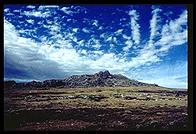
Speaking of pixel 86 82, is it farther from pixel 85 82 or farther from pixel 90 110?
pixel 90 110

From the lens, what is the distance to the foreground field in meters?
6.95

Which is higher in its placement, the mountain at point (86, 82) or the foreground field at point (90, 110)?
the mountain at point (86, 82)

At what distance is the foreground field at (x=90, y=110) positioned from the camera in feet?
22.8

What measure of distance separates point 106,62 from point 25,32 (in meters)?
1.06

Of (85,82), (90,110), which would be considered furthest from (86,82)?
(90,110)

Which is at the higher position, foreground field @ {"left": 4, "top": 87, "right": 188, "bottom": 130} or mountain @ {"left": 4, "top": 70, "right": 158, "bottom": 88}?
mountain @ {"left": 4, "top": 70, "right": 158, "bottom": 88}

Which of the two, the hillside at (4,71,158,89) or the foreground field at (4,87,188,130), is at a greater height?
the hillside at (4,71,158,89)

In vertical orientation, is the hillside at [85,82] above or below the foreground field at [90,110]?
above

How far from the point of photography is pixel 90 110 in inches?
276

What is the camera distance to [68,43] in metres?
7.04

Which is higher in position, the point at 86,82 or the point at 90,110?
the point at 86,82

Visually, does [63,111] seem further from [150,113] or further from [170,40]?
[170,40]
